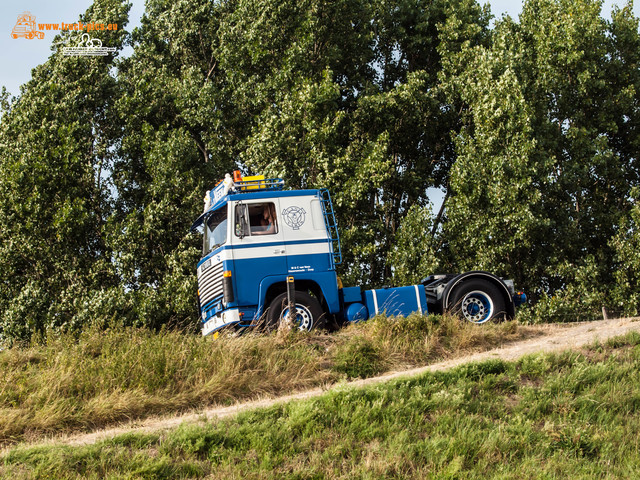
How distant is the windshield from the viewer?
12828 mm

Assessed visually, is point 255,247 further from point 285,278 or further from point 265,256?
point 285,278

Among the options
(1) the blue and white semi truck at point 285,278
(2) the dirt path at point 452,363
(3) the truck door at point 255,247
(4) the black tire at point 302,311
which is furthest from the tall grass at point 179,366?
(3) the truck door at point 255,247

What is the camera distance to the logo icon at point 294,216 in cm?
1273

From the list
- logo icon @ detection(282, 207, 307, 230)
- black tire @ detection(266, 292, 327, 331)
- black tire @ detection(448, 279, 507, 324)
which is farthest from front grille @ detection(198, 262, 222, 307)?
black tire @ detection(448, 279, 507, 324)

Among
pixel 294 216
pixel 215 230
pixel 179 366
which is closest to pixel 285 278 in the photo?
pixel 294 216

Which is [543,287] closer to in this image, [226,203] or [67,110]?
[226,203]

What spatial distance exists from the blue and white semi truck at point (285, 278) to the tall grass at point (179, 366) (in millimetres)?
1152

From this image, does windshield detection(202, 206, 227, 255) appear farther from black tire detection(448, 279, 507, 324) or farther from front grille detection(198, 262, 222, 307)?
black tire detection(448, 279, 507, 324)

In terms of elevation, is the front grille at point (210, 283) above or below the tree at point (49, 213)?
below

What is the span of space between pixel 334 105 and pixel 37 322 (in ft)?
40.6

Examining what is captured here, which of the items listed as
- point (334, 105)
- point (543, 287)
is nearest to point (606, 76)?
point (543, 287)

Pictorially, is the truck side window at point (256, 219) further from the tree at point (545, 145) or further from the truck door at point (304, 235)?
the tree at point (545, 145)

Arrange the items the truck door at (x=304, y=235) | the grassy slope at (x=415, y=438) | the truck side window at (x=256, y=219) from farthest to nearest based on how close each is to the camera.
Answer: the truck door at (x=304, y=235), the truck side window at (x=256, y=219), the grassy slope at (x=415, y=438)

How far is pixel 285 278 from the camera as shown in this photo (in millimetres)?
12516
